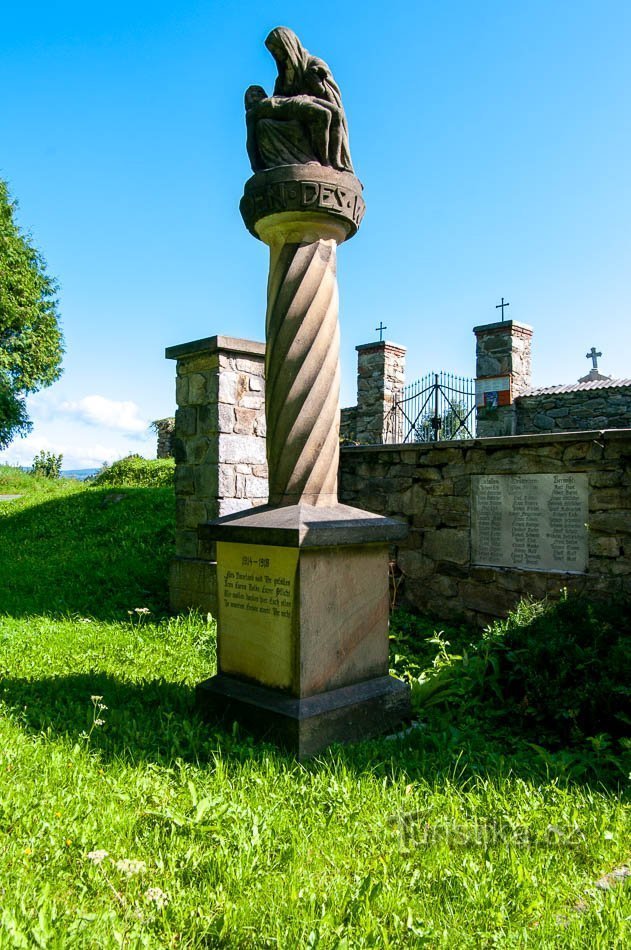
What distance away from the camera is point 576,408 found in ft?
36.9

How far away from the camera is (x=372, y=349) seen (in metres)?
12.6

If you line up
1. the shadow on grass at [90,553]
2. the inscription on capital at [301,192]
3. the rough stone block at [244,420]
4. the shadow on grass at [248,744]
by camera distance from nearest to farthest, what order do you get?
1. the shadow on grass at [248,744]
2. the inscription on capital at [301,192]
3. the rough stone block at [244,420]
4. the shadow on grass at [90,553]

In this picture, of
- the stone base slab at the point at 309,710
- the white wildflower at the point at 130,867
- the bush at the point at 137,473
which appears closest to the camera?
the white wildflower at the point at 130,867

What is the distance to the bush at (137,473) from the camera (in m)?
13.0

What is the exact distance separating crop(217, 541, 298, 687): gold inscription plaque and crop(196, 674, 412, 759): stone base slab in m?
0.11

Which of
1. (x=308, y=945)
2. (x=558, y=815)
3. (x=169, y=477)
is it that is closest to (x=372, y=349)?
(x=169, y=477)

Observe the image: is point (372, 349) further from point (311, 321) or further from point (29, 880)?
point (29, 880)

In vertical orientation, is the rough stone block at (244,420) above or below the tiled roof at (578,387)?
below

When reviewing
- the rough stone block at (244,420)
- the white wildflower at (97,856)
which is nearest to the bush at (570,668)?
the white wildflower at (97,856)

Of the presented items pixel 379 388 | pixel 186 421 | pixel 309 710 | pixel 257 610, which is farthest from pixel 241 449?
pixel 379 388

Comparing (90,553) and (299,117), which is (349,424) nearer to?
(90,553)

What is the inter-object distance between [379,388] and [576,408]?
3.51m

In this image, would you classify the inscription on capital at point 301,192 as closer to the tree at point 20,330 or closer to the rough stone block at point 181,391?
the rough stone block at point 181,391

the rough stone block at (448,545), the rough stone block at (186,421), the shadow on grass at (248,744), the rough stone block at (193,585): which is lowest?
the shadow on grass at (248,744)
